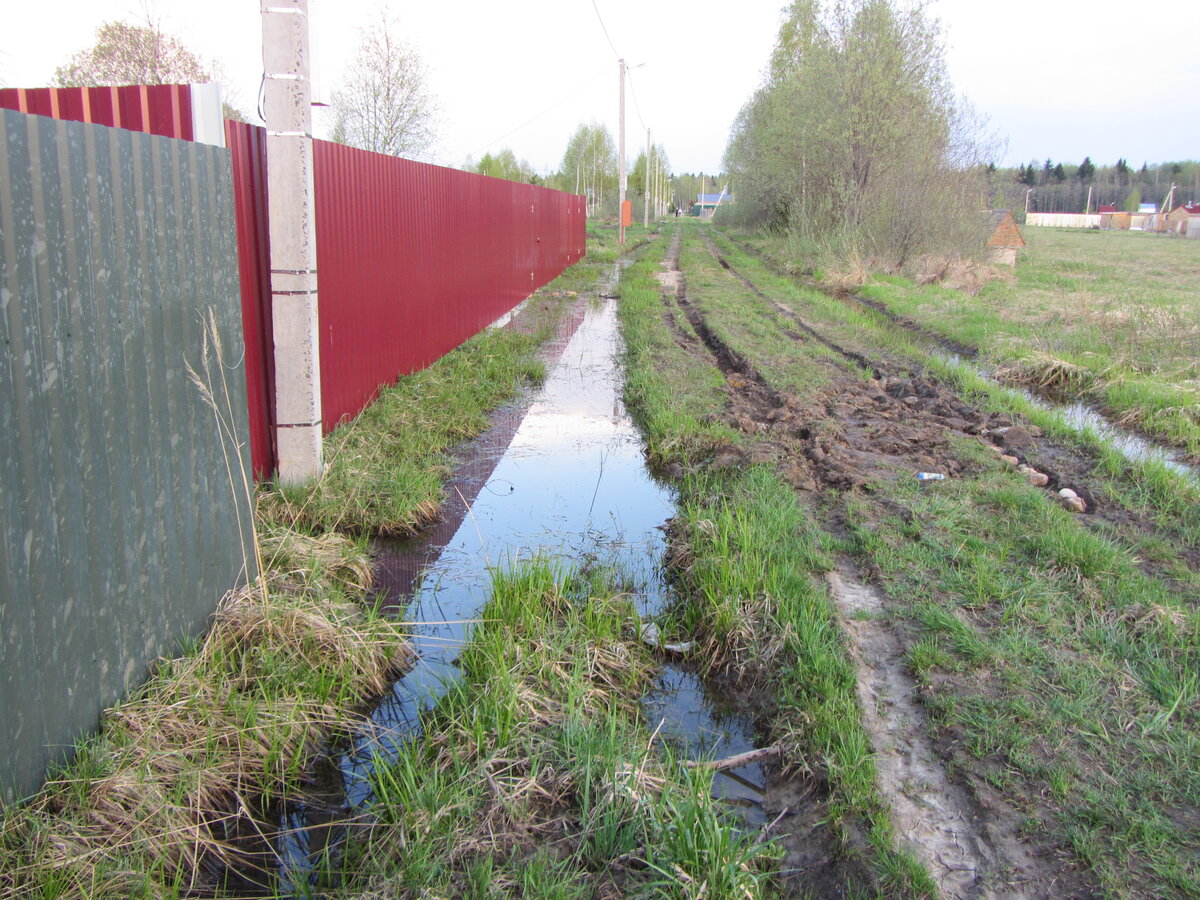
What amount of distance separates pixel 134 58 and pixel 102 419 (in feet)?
68.9

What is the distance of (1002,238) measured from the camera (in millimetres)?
24688

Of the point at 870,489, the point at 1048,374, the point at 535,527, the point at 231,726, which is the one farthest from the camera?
the point at 1048,374

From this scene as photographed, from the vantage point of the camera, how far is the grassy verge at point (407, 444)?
4930mm

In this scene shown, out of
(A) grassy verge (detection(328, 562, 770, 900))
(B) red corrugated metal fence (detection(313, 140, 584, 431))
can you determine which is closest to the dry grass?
(B) red corrugated metal fence (detection(313, 140, 584, 431))

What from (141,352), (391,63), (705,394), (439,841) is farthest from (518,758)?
(391,63)

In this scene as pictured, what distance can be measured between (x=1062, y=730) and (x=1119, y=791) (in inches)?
12.4

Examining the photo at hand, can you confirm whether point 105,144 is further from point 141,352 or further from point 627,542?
point 627,542

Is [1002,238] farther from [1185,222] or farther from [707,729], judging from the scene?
[1185,222]

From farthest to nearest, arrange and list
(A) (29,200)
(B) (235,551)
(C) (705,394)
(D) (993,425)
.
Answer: (C) (705,394) → (D) (993,425) → (B) (235,551) → (A) (29,200)

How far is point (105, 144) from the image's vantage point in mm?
2838

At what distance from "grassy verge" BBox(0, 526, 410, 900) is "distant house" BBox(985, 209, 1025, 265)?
828 inches

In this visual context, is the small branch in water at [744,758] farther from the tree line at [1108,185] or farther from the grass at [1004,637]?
the tree line at [1108,185]

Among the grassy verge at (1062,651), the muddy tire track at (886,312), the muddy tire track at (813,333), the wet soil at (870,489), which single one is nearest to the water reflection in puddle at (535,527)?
the wet soil at (870,489)

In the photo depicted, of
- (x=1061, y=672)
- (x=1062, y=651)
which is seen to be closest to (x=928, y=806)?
(x=1061, y=672)
